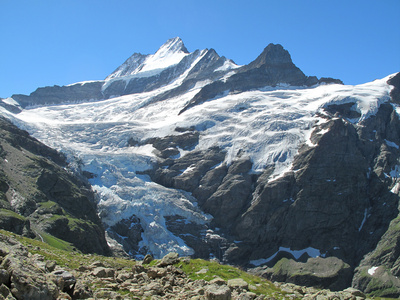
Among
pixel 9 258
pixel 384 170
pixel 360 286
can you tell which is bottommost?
pixel 360 286

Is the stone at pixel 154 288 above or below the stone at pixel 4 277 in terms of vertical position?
below

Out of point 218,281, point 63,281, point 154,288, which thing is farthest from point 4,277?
point 218,281

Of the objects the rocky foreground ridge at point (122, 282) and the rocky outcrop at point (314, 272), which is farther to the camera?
the rocky outcrop at point (314, 272)

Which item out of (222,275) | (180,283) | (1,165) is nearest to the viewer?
(180,283)

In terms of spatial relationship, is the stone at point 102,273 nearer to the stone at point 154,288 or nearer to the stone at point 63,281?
the stone at point 154,288

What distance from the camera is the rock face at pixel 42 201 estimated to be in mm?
118062

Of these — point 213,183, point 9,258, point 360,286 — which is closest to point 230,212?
point 213,183

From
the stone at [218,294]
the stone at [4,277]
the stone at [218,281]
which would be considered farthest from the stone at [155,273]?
the stone at [4,277]

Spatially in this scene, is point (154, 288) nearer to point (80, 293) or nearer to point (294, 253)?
point (80, 293)

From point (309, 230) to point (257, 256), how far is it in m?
24.6

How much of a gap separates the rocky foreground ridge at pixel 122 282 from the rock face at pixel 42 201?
76.4 meters

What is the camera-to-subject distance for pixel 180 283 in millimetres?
29000

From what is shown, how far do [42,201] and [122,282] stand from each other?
4666 inches

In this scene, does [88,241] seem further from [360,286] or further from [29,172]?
[360,286]
